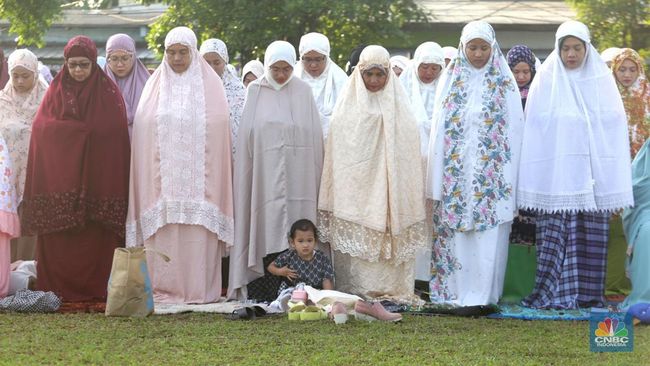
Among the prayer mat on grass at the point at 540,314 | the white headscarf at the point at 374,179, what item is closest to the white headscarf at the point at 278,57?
the white headscarf at the point at 374,179

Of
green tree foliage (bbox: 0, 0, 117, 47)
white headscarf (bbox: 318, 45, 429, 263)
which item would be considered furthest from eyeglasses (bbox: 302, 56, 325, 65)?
green tree foliage (bbox: 0, 0, 117, 47)

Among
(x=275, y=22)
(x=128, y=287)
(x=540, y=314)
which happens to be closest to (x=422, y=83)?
(x=540, y=314)

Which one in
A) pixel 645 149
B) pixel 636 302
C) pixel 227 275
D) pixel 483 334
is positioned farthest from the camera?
pixel 227 275

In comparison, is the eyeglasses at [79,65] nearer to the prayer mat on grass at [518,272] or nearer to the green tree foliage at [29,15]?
the prayer mat on grass at [518,272]

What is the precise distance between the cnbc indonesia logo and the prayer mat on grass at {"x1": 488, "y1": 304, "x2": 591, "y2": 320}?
1304mm

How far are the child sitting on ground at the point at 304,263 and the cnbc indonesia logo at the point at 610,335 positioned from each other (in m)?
2.36

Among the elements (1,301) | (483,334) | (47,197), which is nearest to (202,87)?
(47,197)

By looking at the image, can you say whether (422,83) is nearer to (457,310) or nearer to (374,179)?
(374,179)

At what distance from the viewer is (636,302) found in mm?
8812

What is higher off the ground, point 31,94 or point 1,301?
point 31,94

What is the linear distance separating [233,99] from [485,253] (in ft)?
8.49

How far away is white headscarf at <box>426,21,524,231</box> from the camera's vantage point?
9203 millimetres

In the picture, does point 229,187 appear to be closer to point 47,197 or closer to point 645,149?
point 47,197

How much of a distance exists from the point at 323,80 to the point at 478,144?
5.97 ft
